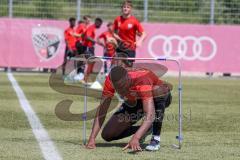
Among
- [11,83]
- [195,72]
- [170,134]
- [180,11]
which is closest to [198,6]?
[180,11]

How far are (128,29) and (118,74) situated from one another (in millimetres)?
6121

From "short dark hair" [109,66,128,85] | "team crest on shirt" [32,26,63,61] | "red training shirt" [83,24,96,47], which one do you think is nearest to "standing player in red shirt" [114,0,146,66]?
"short dark hair" [109,66,128,85]

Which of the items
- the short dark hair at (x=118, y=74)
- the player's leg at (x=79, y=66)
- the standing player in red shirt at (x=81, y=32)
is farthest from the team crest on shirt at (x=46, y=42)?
the short dark hair at (x=118, y=74)

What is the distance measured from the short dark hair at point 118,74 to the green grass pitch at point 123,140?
2.75 ft

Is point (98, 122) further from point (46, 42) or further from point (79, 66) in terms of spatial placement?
point (46, 42)

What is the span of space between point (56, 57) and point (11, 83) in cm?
689

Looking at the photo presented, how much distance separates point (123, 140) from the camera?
9375 millimetres

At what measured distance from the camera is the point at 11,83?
63.5 feet

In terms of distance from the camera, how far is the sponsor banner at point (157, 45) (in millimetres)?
Answer: 25928

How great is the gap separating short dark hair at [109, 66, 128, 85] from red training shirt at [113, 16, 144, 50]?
5876mm

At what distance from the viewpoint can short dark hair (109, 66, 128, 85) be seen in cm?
852

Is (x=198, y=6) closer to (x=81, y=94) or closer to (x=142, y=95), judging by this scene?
(x=81, y=94)

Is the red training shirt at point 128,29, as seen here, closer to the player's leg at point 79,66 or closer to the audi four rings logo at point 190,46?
the player's leg at point 79,66

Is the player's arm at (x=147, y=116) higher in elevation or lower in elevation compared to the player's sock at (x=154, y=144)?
higher
